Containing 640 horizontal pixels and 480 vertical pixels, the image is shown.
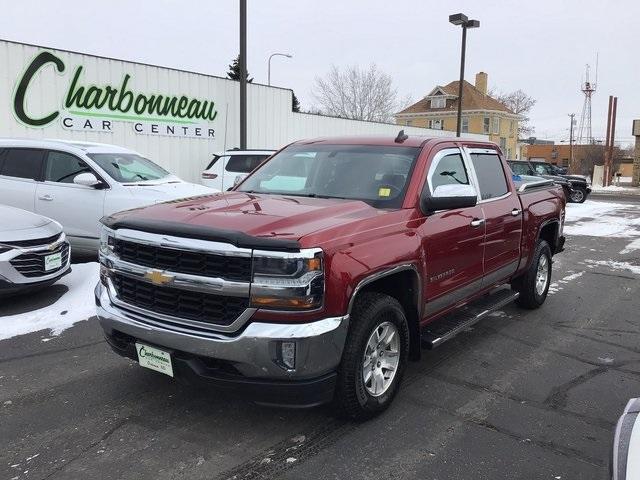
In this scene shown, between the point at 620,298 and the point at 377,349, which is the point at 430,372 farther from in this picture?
the point at 620,298

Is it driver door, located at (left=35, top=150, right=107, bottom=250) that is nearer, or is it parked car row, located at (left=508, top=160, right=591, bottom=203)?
driver door, located at (left=35, top=150, right=107, bottom=250)

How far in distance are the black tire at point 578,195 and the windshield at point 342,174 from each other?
21801 millimetres

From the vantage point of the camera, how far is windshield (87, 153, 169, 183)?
836cm

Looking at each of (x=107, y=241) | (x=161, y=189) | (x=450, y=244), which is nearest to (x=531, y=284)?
(x=450, y=244)

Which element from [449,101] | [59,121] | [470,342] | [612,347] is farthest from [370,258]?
[449,101]

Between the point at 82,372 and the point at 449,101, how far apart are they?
5880 cm

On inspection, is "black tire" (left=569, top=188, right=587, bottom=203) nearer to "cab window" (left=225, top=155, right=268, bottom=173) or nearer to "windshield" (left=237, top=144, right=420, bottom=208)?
"cab window" (left=225, top=155, right=268, bottom=173)

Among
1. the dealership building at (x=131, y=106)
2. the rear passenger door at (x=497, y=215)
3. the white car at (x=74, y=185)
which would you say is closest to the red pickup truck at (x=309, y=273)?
the rear passenger door at (x=497, y=215)

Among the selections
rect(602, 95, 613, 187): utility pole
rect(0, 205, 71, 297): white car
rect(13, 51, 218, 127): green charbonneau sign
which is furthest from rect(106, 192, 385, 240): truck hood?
rect(602, 95, 613, 187): utility pole

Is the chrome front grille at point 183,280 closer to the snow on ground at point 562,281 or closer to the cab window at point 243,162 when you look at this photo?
the snow on ground at point 562,281

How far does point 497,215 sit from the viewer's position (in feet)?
17.6

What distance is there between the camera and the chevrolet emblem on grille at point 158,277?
3.42 m

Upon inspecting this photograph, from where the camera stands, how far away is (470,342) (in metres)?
5.52

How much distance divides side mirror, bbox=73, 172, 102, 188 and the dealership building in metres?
2.53
